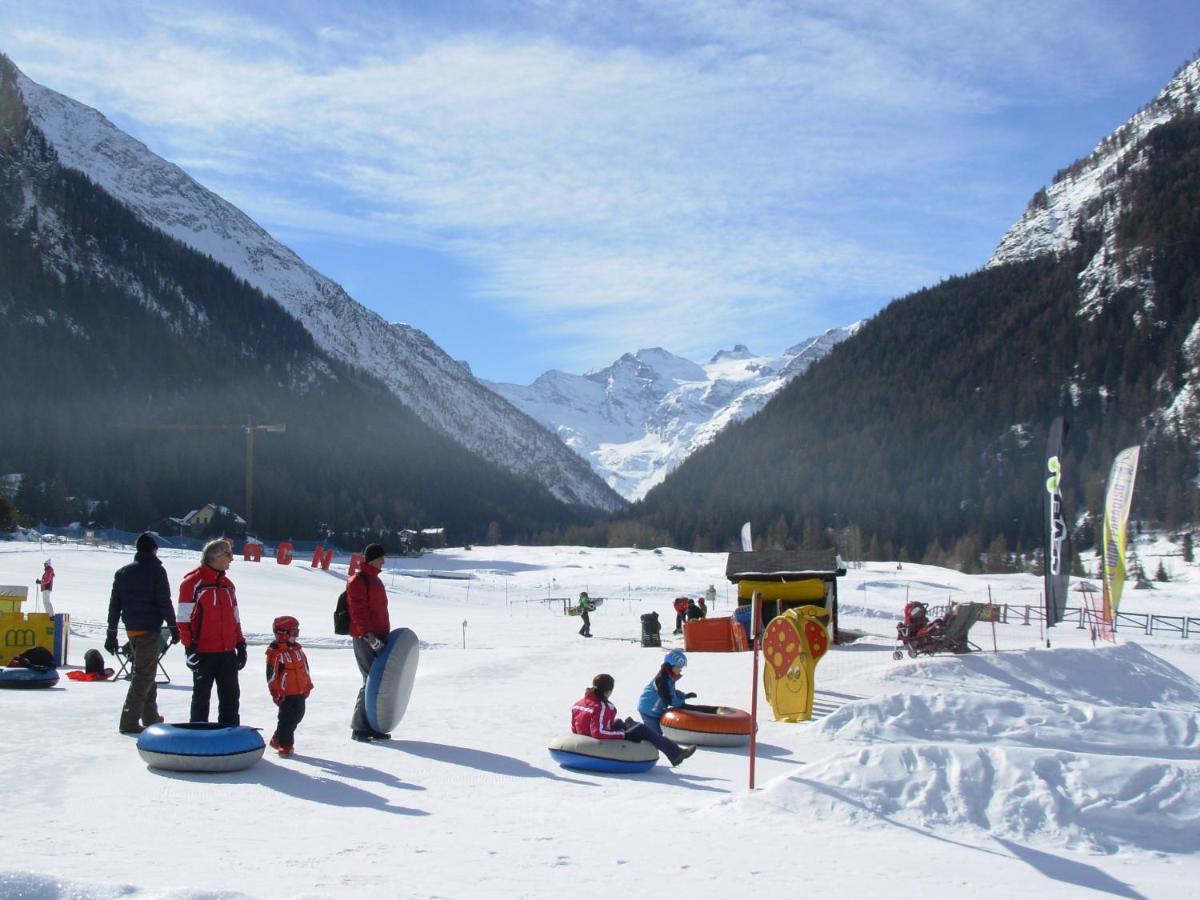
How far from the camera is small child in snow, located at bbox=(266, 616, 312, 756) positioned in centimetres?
971

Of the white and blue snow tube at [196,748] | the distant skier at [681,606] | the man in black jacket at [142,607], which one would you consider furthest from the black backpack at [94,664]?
the distant skier at [681,606]

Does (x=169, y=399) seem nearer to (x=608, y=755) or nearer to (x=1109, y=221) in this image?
(x=1109, y=221)

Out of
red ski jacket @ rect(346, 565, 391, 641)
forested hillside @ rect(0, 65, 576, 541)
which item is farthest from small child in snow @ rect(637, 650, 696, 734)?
forested hillside @ rect(0, 65, 576, 541)

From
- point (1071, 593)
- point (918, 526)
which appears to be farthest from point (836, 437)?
point (1071, 593)

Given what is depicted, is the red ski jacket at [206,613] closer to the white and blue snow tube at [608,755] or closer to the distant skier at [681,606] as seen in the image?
the white and blue snow tube at [608,755]

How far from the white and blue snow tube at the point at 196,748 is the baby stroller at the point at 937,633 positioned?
14132 millimetres

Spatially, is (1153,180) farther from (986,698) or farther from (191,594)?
(191,594)

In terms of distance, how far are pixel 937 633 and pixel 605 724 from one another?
1221cm

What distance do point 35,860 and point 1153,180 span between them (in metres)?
156

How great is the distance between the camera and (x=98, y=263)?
5645 inches

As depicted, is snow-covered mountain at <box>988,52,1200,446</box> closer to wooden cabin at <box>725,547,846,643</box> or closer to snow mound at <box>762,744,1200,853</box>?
wooden cabin at <box>725,547,846,643</box>

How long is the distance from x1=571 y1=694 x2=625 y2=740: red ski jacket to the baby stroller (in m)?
11.4

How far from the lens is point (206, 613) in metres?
9.49

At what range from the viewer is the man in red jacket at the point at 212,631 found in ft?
31.1
